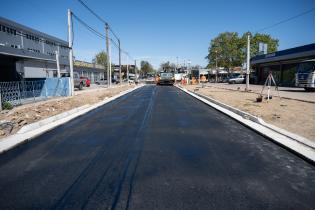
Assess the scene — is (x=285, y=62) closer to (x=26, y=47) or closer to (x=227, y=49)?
(x=227, y=49)

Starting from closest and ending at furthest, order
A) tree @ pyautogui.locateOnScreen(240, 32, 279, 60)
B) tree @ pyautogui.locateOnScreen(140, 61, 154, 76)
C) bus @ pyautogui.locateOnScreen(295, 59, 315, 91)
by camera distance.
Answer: bus @ pyautogui.locateOnScreen(295, 59, 315, 91) → tree @ pyautogui.locateOnScreen(240, 32, 279, 60) → tree @ pyautogui.locateOnScreen(140, 61, 154, 76)

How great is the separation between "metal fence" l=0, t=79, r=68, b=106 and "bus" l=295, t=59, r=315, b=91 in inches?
898

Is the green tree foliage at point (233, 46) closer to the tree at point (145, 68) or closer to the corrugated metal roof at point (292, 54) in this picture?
the corrugated metal roof at point (292, 54)

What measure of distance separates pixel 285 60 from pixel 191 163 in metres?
41.6

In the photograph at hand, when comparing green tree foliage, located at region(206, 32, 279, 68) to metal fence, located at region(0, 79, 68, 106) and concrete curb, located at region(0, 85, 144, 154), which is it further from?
concrete curb, located at region(0, 85, 144, 154)

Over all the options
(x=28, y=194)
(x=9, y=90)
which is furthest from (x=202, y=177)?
(x=9, y=90)

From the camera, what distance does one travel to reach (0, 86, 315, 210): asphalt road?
3.88m

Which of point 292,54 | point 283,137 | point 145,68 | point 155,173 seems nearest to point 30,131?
point 155,173

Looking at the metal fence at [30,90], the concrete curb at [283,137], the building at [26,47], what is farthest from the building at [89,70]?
the concrete curb at [283,137]

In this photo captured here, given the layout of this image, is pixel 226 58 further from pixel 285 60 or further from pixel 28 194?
pixel 28 194

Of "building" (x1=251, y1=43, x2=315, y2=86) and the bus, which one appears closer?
the bus

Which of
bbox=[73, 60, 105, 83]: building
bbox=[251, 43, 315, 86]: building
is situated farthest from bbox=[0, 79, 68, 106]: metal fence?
bbox=[73, 60, 105, 83]: building

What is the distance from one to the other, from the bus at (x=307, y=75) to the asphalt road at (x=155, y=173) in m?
19.8

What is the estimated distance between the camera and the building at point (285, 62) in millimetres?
35281
